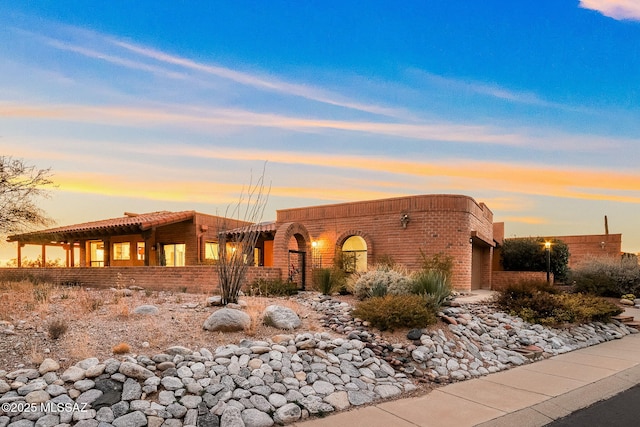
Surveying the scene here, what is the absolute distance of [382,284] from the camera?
33.7ft

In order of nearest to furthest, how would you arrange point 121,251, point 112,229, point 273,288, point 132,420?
point 132,420
point 273,288
point 112,229
point 121,251

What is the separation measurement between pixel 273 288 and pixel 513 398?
25.6 feet

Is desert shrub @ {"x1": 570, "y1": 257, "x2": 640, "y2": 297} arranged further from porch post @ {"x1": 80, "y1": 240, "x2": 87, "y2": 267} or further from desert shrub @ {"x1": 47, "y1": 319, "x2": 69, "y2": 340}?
porch post @ {"x1": 80, "y1": 240, "x2": 87, "y2": 267}

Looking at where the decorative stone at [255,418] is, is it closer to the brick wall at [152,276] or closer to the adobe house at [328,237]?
the brick wall at [152,276]

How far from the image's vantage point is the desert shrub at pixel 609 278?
17.4 m

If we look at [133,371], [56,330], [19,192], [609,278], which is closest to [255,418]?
[133,371]

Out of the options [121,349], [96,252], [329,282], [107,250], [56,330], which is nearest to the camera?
[121,349]

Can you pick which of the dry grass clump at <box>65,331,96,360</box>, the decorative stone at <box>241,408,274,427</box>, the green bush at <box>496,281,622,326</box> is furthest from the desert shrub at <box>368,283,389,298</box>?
the dry grass clump at <box>65,331,96,360</box>

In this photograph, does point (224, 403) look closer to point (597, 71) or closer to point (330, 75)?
point (330, 75)

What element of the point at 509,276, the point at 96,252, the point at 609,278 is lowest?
the point at 509,276

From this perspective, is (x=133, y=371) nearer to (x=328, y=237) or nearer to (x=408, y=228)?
(x=408, y=228)

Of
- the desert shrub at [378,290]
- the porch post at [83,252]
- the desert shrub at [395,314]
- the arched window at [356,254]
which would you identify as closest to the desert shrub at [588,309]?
the desert shrub at [378,290]

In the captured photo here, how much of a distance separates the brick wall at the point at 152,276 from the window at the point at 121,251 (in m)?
5.13

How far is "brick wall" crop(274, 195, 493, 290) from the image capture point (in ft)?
57.9
